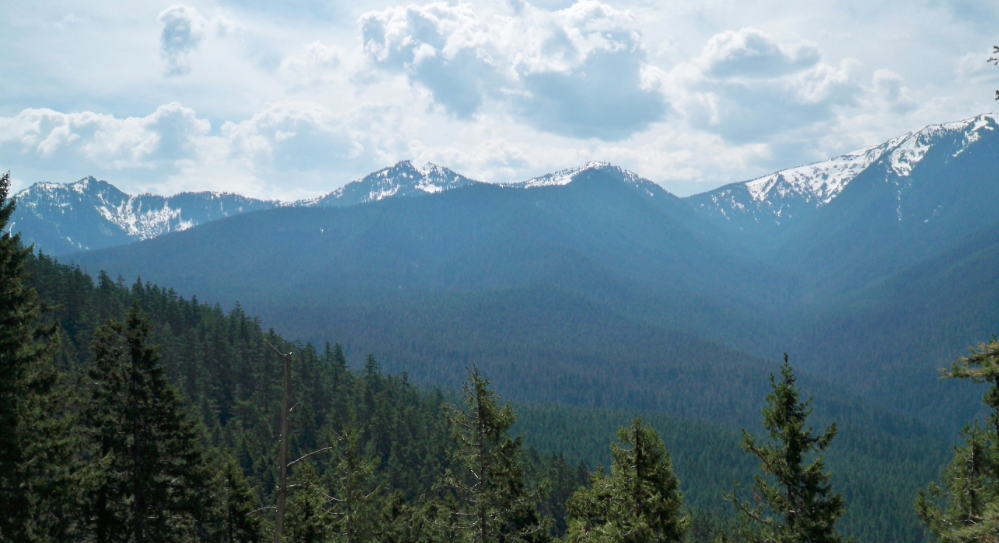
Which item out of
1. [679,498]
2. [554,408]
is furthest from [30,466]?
[554,408]

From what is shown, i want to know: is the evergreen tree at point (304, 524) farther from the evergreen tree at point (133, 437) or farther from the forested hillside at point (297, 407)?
the forested hillside at point (297, 407)

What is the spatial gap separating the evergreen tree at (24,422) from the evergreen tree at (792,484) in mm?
17254

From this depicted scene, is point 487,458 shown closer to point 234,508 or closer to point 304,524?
point 234,508

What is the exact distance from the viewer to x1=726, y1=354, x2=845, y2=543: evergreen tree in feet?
49.0

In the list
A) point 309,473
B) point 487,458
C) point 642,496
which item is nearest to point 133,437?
point 309,473

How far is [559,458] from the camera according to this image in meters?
76.9

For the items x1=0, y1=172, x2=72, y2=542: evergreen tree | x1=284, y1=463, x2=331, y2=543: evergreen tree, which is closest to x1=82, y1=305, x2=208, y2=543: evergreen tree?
x1=0, y1=172, x2=72, y2=542: evergreen tree

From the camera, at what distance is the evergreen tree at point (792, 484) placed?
14.9 metres

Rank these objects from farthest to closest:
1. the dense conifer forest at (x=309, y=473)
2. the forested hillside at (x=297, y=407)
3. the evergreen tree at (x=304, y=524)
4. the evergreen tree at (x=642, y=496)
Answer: the forested hillside at (x=297, y=407) → the evergreen tree at (x=304, y=524) → the evergreen tree at (x=642, y=496) → the dense conifer forest at (x=309, y=473)

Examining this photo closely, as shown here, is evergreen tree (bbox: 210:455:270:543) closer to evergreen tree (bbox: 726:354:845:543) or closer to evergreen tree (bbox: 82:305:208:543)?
evergreen tree (bbox: 82:305:208:543)

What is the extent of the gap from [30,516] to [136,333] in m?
6.19

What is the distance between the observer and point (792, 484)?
50.3 ft

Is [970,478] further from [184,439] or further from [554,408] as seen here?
[554,408]

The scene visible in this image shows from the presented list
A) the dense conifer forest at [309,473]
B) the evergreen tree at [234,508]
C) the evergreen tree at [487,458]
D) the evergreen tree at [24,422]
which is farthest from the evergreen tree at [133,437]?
the evergreen tree at [487,458]
